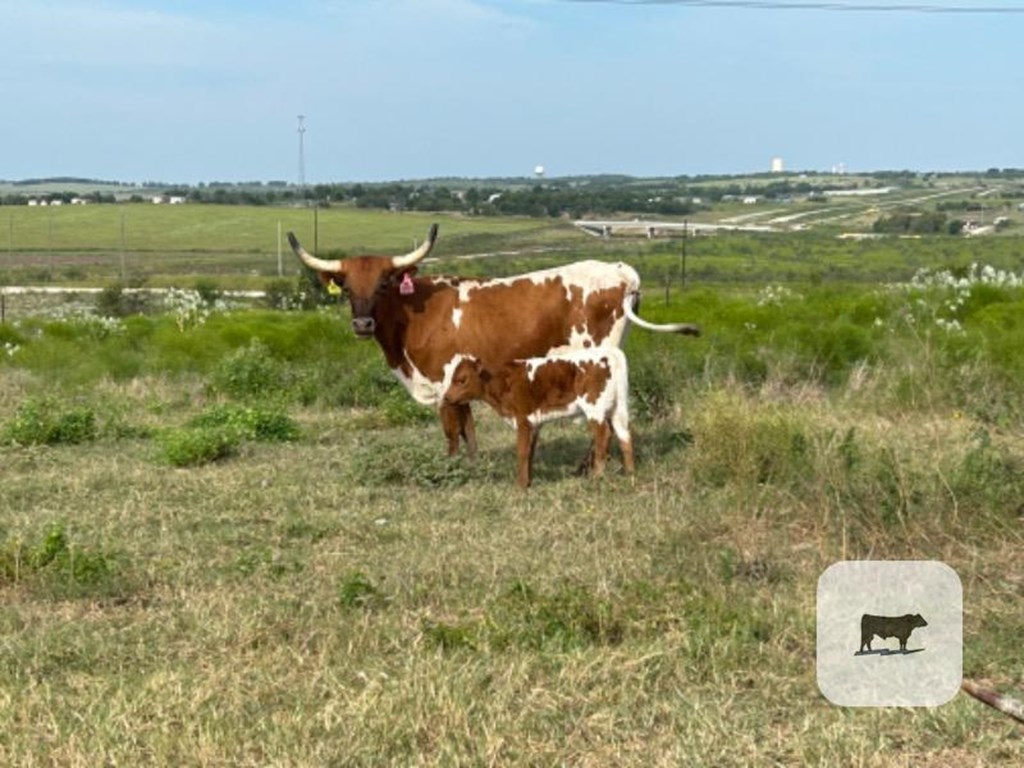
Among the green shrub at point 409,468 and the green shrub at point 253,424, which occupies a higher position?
the green shrub at point 409,468

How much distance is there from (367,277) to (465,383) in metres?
1.16

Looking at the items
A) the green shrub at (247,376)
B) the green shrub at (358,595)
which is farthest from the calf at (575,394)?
the green shrub at (247,376)

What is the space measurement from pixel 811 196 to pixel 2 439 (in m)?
90.5

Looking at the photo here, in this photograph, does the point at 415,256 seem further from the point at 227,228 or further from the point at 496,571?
the point at 227,228

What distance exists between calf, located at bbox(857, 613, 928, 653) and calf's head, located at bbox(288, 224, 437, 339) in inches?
229

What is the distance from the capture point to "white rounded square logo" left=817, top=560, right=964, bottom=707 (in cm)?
488

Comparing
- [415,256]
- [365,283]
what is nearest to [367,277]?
[365,283]

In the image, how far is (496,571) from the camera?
688 cm

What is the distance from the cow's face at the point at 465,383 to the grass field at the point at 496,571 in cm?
65

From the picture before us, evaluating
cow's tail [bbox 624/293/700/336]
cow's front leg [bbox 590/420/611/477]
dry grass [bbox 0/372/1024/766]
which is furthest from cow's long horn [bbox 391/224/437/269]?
cow's front leg [bbox 590/420/611/477]

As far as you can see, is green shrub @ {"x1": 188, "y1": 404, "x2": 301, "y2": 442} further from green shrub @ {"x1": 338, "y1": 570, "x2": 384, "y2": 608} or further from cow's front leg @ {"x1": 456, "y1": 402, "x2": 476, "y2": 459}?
green shrub @ {"x1": 338, "y1": 570, "x2": 384, "y2": 608}

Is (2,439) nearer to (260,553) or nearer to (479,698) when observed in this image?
(260,553)

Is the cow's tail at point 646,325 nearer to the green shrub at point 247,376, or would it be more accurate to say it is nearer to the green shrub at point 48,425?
the green shrub at point 48,425

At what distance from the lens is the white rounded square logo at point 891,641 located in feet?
16.0
